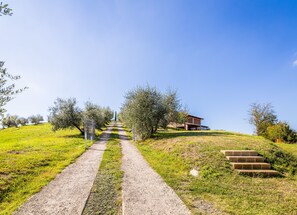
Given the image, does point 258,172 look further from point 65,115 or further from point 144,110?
point 65,115

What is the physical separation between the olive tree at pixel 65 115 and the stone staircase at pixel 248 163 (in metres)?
23.2

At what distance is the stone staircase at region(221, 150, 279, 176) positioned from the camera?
794cm

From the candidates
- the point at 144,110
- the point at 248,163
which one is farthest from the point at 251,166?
the point at 144,110

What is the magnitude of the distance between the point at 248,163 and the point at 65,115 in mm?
24885

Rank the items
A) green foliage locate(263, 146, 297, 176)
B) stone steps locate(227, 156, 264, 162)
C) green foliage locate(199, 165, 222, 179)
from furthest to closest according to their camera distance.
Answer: stone steps locate(227, 156, 264, 162), green foliage locate(263, 146, 297, 176), green foliage locate(199, 165, 222, 179)

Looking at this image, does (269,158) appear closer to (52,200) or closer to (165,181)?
(165,181)

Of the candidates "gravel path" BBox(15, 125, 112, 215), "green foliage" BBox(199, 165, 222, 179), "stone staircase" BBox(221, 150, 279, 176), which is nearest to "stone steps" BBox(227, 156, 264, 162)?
"stone staircase" BBox(221, 150, 279, 176)

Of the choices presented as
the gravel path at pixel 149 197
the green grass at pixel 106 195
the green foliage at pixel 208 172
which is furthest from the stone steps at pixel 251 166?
the green grass at pixel 106 195

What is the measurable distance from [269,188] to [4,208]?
9.05 metres

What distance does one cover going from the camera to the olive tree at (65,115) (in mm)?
25266

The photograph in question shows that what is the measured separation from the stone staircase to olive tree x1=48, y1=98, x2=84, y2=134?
23209mm

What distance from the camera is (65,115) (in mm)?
25234

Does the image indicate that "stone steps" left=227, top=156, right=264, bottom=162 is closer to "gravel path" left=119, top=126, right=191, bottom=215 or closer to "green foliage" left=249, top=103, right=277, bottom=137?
"gravel path" left=119, top=126, right=191, bottom=215

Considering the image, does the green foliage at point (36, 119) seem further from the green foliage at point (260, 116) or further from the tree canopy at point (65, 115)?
the green foliage at point (260, 116)
